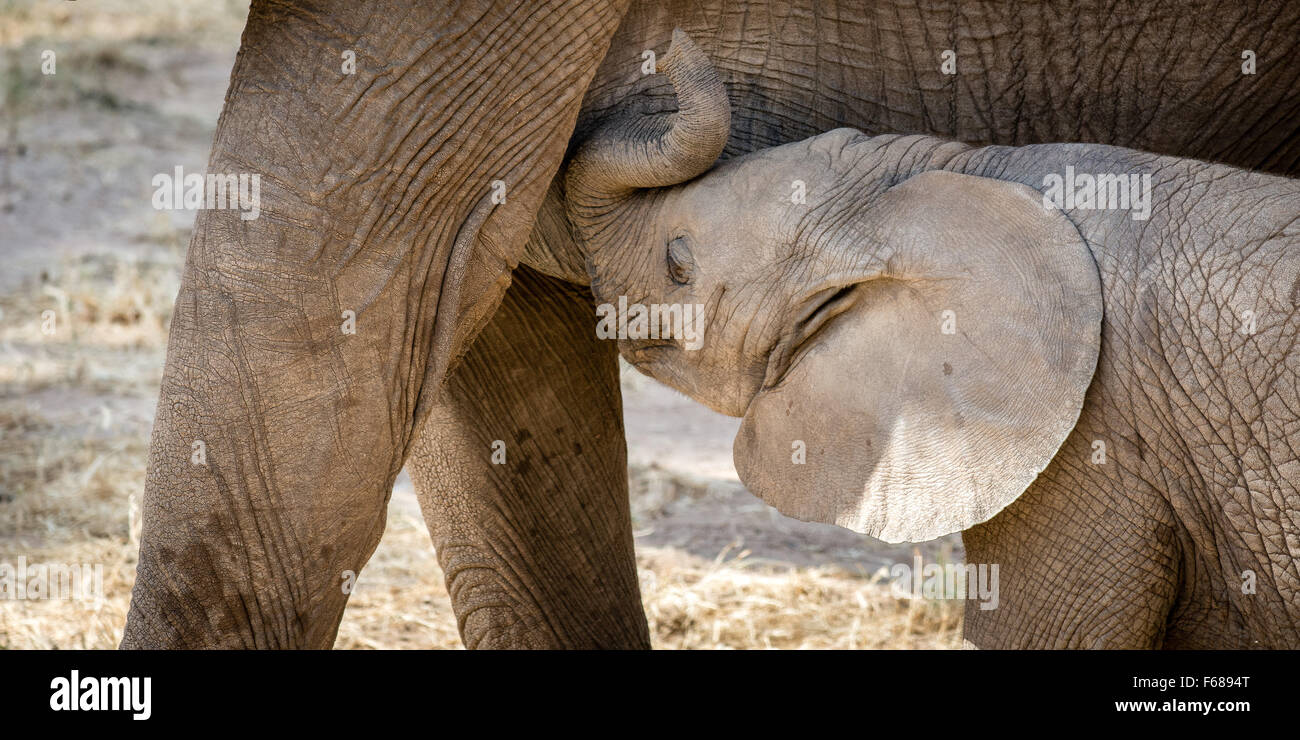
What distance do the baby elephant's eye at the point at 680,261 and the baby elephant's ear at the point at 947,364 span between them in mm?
245

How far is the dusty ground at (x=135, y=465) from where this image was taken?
167 inches

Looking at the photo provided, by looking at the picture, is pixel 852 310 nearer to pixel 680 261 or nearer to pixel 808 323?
pixel 808 323

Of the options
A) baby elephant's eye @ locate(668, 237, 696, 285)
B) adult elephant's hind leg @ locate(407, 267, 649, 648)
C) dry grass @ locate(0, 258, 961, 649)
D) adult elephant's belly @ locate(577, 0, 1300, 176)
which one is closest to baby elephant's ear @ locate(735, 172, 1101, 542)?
baby elephant's eye @ locate(668, 237, 696, 285)

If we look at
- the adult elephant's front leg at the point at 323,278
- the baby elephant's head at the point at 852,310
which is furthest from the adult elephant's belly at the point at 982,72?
the adult elephant's front leg at the point at 323,278

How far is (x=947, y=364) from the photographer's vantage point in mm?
2602

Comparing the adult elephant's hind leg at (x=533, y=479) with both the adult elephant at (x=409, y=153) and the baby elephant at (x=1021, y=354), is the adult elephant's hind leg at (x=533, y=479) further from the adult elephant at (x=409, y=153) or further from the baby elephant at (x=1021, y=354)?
the baby elephant at (x=1021, y=354)

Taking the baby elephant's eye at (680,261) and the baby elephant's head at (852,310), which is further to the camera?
the baby elephant's eye at (680,261)

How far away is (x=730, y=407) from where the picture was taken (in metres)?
2.87

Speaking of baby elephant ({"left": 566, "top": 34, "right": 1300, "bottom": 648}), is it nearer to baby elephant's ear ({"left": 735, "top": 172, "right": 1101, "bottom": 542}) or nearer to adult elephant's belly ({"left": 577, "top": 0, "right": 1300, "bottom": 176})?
baby elephant's ear ({"left": 735, "top": 172, "right": 1101, "bottom": 542})

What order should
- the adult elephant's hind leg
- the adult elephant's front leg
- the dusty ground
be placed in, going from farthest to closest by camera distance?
the dusty ground
the adult elephant's hind leg
the adult elephant's front leg

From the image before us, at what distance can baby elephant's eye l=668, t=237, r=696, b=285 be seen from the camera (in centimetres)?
279

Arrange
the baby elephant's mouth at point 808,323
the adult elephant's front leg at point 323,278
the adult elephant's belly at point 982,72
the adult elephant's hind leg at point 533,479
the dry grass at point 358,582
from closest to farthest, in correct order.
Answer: the adult elephant's front leg at point 323,278
the baby elephant's mouth at point 808,323
the adult elephant's belly at point 982,72
the adult elephant's hind leg at point 533,479
the dry grass at point 358,582

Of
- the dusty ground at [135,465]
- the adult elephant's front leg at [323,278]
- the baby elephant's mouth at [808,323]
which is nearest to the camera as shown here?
the adult elephant's front leg at [323,278]

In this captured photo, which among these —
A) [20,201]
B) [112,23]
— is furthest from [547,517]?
[112,23]
